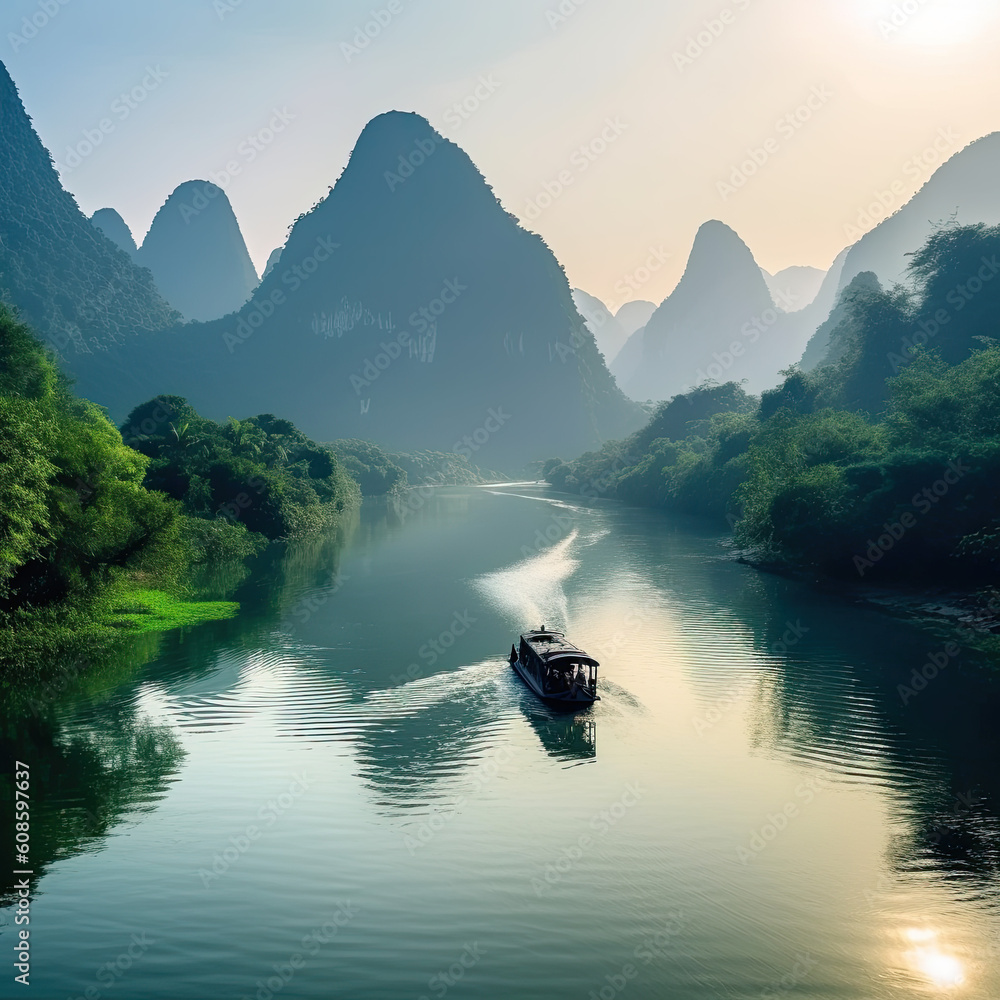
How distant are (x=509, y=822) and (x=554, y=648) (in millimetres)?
10349

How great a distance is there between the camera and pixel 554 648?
94.4 ft

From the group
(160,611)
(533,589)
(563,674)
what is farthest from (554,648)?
(160,611)

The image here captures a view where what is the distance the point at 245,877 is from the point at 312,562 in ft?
145

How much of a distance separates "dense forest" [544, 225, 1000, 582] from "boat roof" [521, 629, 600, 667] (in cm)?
2127

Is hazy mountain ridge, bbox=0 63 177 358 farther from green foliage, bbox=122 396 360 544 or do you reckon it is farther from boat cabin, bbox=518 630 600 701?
boat cabin, bbox=518 630 600 701

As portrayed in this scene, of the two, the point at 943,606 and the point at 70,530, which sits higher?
the point at 70,530

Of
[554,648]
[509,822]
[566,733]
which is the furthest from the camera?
[554,648]

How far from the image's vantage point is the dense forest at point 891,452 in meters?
41.4

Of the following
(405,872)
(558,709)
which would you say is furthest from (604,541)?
(405,872)

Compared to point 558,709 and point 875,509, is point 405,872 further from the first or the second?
point 875,509

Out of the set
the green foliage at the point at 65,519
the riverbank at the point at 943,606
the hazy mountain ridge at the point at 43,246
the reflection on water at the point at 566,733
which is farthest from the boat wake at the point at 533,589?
the hazy mountain ridge at the point at 43,246

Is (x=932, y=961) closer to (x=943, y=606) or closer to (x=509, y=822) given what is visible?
(x=509, y=822)

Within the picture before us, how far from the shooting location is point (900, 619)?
1526 inches

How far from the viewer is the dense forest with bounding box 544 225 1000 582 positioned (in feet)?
136
